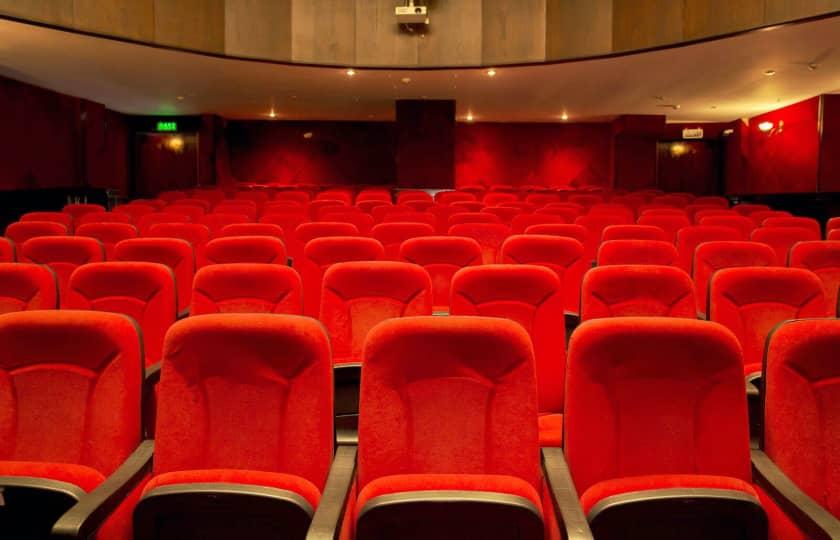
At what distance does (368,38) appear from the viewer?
1076 cm

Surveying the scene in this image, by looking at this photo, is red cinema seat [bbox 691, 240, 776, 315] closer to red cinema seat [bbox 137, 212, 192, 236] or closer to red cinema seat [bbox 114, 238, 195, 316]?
red cinema seat [bbox 114, 238, 195, 316]

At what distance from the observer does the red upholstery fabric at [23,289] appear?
9.25ft

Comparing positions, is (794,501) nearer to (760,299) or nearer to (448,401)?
(448,401)

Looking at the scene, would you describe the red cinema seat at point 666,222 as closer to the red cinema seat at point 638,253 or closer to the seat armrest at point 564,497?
the red cinema seat at point 638,253

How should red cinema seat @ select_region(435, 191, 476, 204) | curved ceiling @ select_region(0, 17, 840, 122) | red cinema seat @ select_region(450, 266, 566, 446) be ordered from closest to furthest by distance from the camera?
red cinema seat @ select_region(450, 266, 566, 446), curved ceiling @ select_region(0, 17, 840, 122), red cinema seat @ select_region(435, 191, 476, 204)

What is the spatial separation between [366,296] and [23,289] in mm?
1474

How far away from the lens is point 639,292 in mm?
2926

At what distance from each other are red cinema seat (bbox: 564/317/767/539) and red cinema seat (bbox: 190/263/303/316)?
1586 mm

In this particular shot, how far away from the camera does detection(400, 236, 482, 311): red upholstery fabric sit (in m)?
4.04

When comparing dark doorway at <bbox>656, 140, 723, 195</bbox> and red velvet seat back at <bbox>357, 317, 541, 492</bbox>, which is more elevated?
dark doorway at <bbox>656, 140, 723, 195</bbox>

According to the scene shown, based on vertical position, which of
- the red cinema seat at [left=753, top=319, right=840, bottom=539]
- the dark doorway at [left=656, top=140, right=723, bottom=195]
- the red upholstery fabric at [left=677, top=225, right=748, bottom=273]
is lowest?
the red cinema seat at [left=753, top=319, right=840, bottom=539]

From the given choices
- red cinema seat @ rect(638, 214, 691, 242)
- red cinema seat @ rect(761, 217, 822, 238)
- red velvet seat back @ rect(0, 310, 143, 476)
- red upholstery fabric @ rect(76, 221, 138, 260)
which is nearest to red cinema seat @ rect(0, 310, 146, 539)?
red velvet seat back @ rect(0, 310, 143, 476)

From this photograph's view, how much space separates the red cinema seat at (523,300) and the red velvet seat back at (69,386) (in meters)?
1.34

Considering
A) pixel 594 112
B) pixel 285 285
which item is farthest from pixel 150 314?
pixel 594 112
